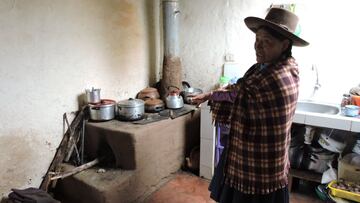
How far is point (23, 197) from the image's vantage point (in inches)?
65.3

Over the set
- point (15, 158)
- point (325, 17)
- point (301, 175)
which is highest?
point (325, 17)

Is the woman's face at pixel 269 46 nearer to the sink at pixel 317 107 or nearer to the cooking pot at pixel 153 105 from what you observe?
the sink at pixel 317 107

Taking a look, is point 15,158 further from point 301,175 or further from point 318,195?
point 318,195

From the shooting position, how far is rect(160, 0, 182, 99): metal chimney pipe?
2609mm

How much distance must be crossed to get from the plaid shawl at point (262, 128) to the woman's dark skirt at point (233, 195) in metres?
0.05

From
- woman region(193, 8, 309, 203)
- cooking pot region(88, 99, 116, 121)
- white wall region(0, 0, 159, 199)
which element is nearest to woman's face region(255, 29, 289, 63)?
woman region(193, 8, 309, 203)

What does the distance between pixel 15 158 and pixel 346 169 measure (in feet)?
7.84

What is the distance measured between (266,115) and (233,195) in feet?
1.47

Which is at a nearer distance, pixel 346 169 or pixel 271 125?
pixel 271 125

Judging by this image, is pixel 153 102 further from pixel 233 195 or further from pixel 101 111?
pixel 233 195

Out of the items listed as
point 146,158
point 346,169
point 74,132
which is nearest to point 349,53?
point 346,169

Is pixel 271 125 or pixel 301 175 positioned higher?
pixel 271 125

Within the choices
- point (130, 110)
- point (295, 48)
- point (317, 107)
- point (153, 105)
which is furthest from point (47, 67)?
point (317, 107)

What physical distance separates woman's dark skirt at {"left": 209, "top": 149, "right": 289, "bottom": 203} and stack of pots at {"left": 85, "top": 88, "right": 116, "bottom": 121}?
1150 millimetres
